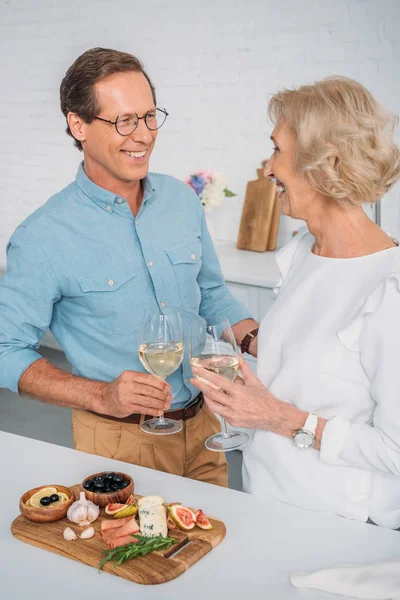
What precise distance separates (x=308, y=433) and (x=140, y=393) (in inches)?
15.6

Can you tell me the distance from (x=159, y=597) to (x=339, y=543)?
369mm

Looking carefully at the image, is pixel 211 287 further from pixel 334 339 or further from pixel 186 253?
pixel 334 339

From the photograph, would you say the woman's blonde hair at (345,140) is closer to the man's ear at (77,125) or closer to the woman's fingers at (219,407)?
the woman's fingers at (219,407)

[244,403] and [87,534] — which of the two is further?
[244,403]

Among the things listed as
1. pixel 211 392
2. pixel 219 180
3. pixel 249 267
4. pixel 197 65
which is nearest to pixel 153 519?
pixel 211 392

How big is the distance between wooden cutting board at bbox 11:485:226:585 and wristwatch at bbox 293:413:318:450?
26 cm

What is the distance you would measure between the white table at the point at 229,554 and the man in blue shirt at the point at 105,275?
35 centimetres

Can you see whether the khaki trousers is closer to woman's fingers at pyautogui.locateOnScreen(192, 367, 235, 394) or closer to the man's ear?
woman's fingers at pyautogui.locateOnScreen(192, 367, 235, 394)

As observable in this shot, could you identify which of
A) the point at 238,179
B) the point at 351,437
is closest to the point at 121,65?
the point at 351,437

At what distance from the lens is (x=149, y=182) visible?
2.23 meters

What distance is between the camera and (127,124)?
2021 mm

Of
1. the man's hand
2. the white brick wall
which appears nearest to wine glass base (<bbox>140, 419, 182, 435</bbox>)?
the man's hand

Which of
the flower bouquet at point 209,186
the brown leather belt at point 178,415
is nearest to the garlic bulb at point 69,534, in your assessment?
the brown leather belt at point 178,415

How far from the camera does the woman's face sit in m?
1.75
